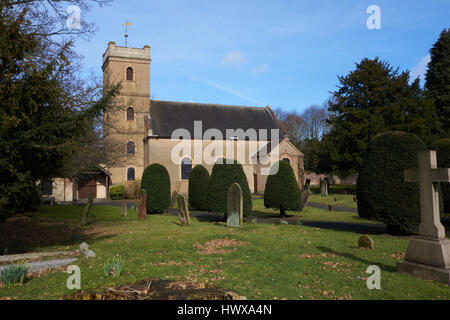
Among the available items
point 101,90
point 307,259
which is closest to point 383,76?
point 101,90

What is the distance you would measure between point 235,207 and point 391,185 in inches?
221

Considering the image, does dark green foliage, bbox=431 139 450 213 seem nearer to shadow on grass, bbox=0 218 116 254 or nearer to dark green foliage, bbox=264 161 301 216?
dark green foliage, bbox=264 161 301 216

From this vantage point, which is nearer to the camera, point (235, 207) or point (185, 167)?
point (235, 207)

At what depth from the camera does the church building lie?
33281 millimetres

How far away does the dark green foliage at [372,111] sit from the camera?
29.9 metres

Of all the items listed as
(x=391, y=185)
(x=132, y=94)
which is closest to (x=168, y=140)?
(x=132, y=94)

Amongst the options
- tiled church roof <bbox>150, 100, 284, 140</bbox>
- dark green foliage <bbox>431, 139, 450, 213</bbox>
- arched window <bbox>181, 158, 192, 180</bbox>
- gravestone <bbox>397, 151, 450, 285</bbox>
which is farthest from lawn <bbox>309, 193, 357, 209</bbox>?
gravestone <bbox>397, 151, 450, 285</bbox>

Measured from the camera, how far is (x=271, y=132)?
3831 cm

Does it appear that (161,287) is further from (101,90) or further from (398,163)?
(101,90)

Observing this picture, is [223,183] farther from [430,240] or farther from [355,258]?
[430,240]

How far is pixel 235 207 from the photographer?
12391 mm

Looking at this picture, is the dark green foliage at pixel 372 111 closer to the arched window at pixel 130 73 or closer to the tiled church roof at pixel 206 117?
the tiled church roof at pixel 206 117

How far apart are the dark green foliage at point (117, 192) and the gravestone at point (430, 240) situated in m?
29.9

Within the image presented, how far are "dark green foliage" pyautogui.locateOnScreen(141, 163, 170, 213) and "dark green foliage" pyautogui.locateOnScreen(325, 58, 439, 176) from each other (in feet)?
63.9
